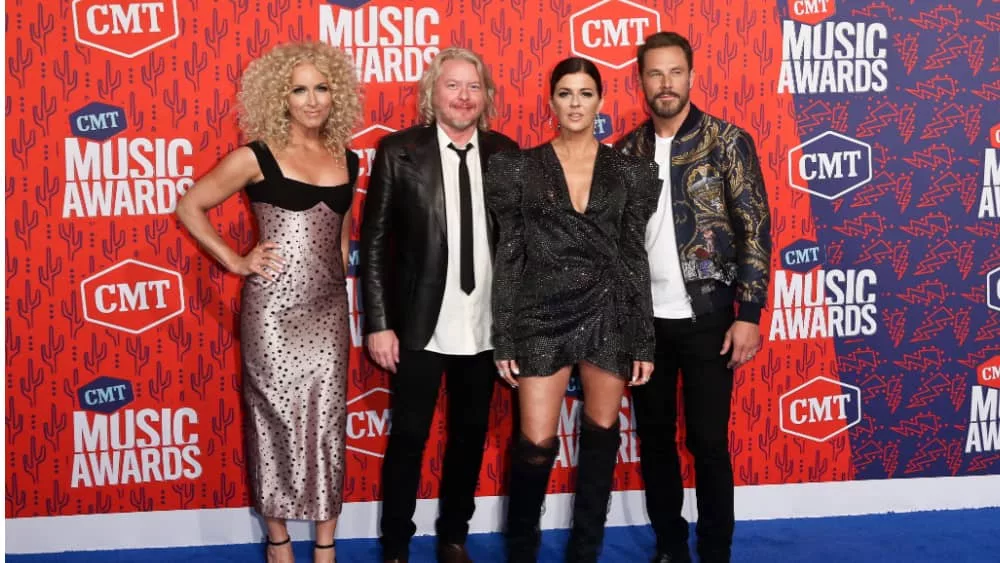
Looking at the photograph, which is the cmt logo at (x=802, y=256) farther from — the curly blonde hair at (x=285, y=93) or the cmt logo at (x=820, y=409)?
the curly blonde hair at (x=285, y=93)

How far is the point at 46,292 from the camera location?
334 cm

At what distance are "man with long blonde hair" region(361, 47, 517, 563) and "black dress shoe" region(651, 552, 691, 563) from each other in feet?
2.84

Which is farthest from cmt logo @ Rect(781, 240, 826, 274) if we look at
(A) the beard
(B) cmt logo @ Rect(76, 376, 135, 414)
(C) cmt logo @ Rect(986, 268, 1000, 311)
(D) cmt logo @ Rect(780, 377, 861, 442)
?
(B) cmt logo @ Rect(76, 376, 135, 414)

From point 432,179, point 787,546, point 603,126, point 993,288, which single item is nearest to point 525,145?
point 603,126

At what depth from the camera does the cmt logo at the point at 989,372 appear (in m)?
3.66

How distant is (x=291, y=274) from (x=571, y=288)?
89 centimetres

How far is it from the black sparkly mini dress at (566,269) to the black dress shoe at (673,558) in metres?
0.82

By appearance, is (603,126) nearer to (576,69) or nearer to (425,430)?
(576,69)

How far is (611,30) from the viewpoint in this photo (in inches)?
136

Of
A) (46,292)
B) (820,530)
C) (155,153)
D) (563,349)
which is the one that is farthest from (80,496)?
(820,530)

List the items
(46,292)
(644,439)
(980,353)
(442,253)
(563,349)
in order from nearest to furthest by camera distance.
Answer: (563,349) < (442,253) < (644,439) < (46,292) < (980,353)

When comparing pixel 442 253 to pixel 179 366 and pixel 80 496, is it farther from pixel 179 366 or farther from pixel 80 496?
pixel 80 496

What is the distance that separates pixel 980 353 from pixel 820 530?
3.13 feet

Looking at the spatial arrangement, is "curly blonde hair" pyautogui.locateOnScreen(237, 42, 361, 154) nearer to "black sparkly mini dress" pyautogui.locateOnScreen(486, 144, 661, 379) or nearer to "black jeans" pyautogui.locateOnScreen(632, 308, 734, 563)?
"black sparkly mini dress" pyautogui.locateOnScreen(486, 144, 661, 379)
